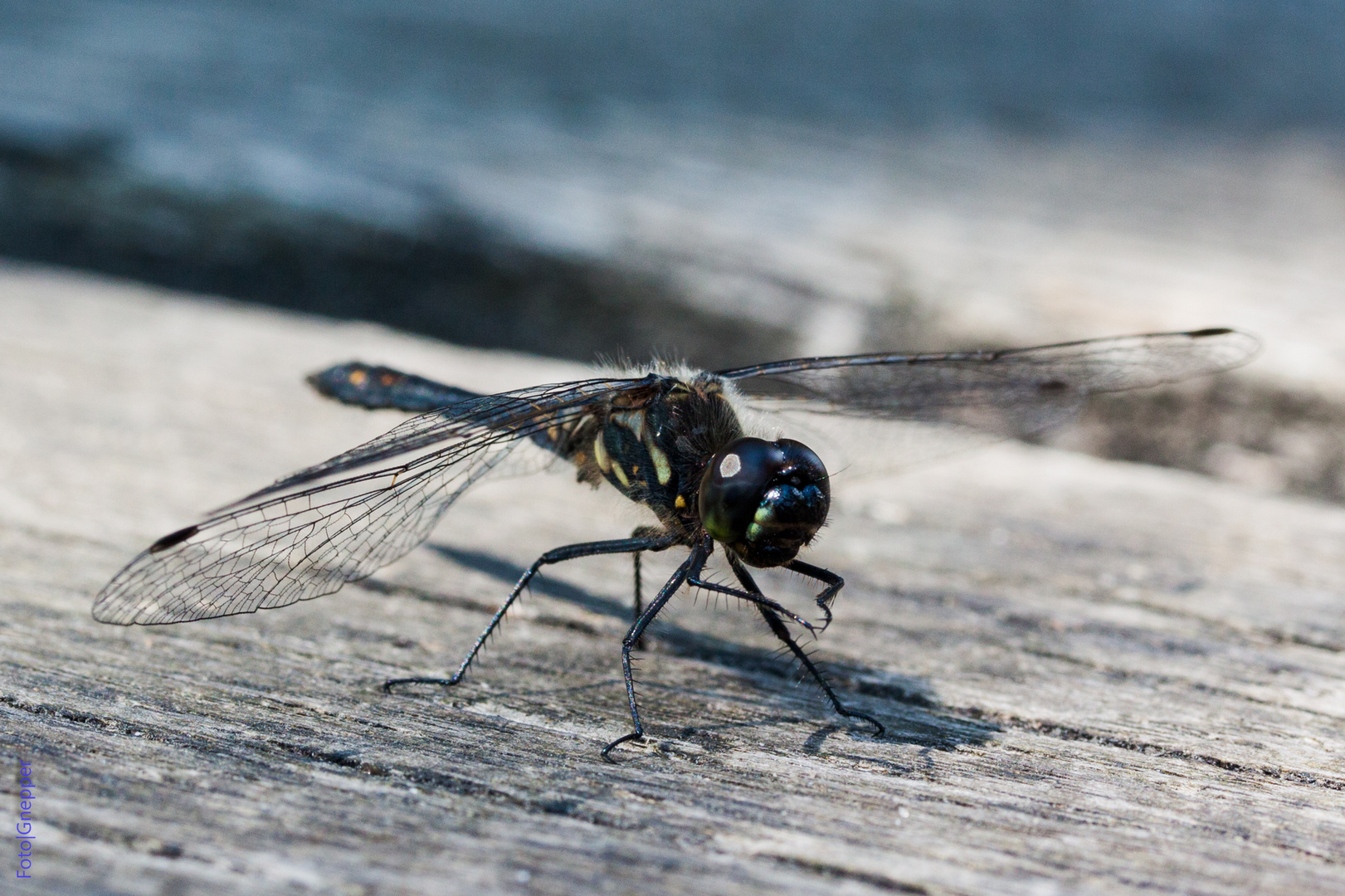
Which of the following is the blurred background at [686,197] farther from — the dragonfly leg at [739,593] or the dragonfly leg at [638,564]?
the dragonfly leg at [739,593]

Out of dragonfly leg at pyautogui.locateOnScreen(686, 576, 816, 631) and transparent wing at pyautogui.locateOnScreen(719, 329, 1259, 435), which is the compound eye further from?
transparent wing at pyautogui.locateOnScreen(719, 329, 1259, 435)

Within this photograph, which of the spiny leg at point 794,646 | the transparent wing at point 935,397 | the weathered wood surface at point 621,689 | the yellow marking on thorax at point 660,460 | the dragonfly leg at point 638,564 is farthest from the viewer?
the transparent wing at point 935,397

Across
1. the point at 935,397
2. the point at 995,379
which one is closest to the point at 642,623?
the point at 935,397

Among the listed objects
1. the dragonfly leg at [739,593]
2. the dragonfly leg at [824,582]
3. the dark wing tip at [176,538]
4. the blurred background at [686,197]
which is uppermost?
the blurred background at [686,197]

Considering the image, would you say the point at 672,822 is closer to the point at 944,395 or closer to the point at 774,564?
the point at 774,564

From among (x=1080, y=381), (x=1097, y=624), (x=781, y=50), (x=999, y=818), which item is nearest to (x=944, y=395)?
(x=1080, y=381)

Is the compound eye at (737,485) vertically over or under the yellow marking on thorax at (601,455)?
under

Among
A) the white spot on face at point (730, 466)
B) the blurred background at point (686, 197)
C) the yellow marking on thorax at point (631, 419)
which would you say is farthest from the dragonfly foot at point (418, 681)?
the blurred background at point (686, 197)
